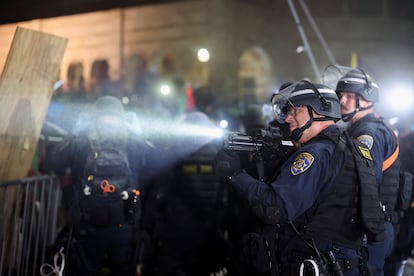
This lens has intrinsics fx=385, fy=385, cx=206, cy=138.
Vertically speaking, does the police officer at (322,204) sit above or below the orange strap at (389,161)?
below

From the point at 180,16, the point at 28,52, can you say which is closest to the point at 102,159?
the point at 28,52

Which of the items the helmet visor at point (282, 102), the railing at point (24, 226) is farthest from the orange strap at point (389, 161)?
the railing at point (24, 226)

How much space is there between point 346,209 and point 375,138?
1.12 m

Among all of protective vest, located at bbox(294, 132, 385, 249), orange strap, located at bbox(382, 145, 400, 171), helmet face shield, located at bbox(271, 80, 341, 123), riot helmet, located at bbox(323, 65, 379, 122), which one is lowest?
protective vest, located at bbox(294, 132, 385, 249)

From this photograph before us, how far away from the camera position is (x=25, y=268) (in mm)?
3852

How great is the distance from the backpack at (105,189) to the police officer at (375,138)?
2.13 metres

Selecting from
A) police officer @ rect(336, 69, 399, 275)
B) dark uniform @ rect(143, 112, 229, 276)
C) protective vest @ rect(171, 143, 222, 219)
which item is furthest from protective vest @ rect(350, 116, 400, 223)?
protective vest @ rect(171, 143, 222, 219)

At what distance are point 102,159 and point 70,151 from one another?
48 centimetres

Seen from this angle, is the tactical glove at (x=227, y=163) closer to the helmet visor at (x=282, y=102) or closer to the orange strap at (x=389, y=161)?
the helmet visor at (x=282, y=102)

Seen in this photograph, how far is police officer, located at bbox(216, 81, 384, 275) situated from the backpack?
1228 millimetres

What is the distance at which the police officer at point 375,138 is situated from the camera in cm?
333

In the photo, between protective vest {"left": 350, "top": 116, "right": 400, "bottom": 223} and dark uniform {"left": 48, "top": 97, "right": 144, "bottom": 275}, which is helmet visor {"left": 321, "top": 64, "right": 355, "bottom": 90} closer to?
protective vest {"left": 350, "top": 116, "right": 400, "bottom": 223}

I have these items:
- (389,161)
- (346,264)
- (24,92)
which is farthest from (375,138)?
(24,92)

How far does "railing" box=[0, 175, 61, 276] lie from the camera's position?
3.55 meters
